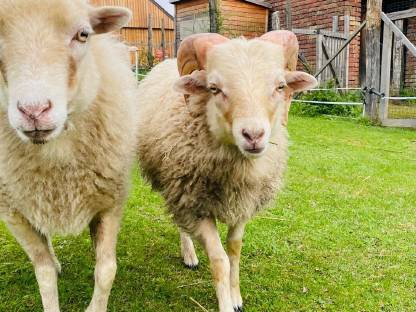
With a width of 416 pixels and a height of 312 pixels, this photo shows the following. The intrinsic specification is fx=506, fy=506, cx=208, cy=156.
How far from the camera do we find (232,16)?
15898 mm

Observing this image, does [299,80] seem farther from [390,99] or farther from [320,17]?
[320,17]

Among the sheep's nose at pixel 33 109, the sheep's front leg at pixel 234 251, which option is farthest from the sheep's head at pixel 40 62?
the sheep's front leg at pixel 234 251

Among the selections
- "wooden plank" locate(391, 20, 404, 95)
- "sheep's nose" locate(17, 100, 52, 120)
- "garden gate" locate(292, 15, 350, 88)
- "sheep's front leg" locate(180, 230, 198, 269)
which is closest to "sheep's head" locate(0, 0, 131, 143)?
"sheep's nose" locate(17, 100, 52, 120)

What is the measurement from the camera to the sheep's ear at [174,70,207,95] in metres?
2.81

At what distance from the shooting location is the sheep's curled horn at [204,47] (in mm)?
2898

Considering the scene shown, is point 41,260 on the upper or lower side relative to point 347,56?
lower

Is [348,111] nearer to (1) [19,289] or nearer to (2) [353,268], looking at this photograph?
(2) [353,268]

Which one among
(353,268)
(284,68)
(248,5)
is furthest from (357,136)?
(248,5)

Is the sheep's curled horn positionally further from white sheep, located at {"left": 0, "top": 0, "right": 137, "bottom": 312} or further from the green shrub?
the green shrub

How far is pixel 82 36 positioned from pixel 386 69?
833 centimetres

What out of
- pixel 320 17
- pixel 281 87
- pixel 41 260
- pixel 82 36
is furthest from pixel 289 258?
pixel 320 17

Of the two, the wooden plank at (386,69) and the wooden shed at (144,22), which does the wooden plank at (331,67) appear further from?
the wooden shed at (144,22)

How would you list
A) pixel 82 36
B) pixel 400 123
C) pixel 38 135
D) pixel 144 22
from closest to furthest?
pixel 38 135 → pixel 82 36 → pixel 400 123 → pixel 144 22

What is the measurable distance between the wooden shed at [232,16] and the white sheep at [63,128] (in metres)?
13.0
